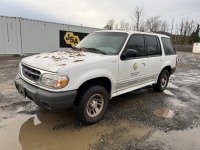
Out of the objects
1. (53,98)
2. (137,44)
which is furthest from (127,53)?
(53,98)

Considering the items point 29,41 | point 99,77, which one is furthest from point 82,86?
point 29,41

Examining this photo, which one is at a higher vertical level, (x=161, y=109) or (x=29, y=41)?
(x=29, y=41)

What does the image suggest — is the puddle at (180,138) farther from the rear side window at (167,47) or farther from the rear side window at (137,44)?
the rear side window at (167,47)

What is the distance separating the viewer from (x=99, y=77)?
158 inches

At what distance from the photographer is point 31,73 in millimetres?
3801

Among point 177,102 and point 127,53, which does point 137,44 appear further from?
point 177,102

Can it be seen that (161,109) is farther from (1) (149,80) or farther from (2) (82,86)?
(2) (82,86)

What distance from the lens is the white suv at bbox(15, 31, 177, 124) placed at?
3407mm

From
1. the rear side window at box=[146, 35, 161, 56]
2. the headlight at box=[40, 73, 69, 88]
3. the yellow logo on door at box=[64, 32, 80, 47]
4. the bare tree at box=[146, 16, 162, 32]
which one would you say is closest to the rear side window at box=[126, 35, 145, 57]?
the rear side window at box=[146, 35, 161, 56]

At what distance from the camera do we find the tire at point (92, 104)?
12.4ft

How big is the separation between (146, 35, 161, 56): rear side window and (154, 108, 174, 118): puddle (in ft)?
5.18

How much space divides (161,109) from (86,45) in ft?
8.62

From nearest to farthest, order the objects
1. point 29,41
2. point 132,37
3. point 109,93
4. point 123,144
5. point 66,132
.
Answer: point 123,144 → point 66,132 → point 109,93 → point 132,37 → point 29,41

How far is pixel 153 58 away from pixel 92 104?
8.42 ft
